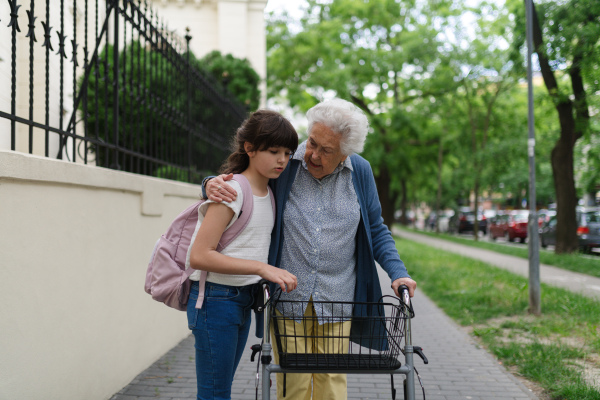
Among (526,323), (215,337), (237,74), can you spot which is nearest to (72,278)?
(215,337)

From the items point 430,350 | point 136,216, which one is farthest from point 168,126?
point 430,350

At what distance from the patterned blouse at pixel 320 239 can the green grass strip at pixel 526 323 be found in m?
2.49

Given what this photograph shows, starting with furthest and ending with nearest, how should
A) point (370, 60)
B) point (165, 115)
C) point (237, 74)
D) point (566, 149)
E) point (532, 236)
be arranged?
point (370, 60) < point (237, 74) < point (566, 149) < point (532, 236) < point (165, 115)

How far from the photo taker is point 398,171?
26312 millimetres

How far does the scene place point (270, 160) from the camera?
2.37m

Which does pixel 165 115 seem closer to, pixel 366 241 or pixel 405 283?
pixel 366 241

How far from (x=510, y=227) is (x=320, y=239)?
27705 mm

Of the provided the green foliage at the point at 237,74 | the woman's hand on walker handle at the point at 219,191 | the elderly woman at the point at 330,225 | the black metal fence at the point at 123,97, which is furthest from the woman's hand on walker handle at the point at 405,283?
the green foliage at the point at 237,74

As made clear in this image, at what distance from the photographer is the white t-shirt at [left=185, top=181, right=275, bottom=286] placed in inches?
90.0

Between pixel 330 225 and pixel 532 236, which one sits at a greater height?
pixel 330 225

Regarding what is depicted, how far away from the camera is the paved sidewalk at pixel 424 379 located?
4.33 metres

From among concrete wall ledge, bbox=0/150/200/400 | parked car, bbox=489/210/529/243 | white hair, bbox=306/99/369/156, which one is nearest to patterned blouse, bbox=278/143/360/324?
white hair, bbox=306/99/369/156

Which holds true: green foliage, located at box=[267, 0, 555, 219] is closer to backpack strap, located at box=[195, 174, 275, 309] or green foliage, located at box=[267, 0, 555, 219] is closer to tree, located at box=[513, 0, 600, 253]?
tree, located at box=[513, 0, 600, 253]

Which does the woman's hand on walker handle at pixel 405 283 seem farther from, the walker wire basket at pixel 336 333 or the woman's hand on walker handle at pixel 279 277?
the woman's hand on walker handle at pixel 279 277
